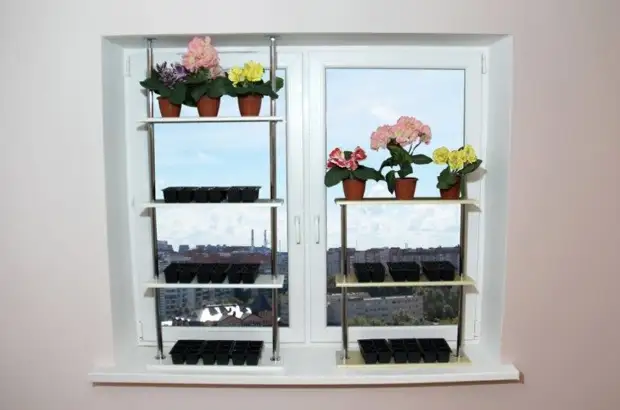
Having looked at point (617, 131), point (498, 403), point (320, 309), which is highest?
point (617, 131)

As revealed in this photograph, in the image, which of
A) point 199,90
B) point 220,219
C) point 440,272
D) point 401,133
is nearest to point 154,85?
point 199,90

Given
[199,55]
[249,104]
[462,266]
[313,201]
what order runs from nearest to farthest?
[199,55]
[249,104]
[462,266]
[313,201]

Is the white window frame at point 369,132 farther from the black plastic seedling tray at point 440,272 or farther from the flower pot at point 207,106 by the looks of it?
the flower pot at point 207,106

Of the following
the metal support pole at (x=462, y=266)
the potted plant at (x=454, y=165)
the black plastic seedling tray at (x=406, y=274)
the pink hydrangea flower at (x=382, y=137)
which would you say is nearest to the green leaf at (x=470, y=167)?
the potted plant at (x=454, y=165)

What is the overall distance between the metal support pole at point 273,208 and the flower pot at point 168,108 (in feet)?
1.22

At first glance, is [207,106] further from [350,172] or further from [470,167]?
[470,167]

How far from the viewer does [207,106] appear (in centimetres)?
229

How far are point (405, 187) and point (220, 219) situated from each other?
0.82m

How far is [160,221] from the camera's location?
2.56 meters

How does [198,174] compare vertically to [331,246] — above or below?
above

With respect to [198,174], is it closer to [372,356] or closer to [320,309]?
[320,309]

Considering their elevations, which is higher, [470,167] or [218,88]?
[218,88]

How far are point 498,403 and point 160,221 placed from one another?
1622 mm

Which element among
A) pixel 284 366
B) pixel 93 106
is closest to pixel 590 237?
pixel 284 366
